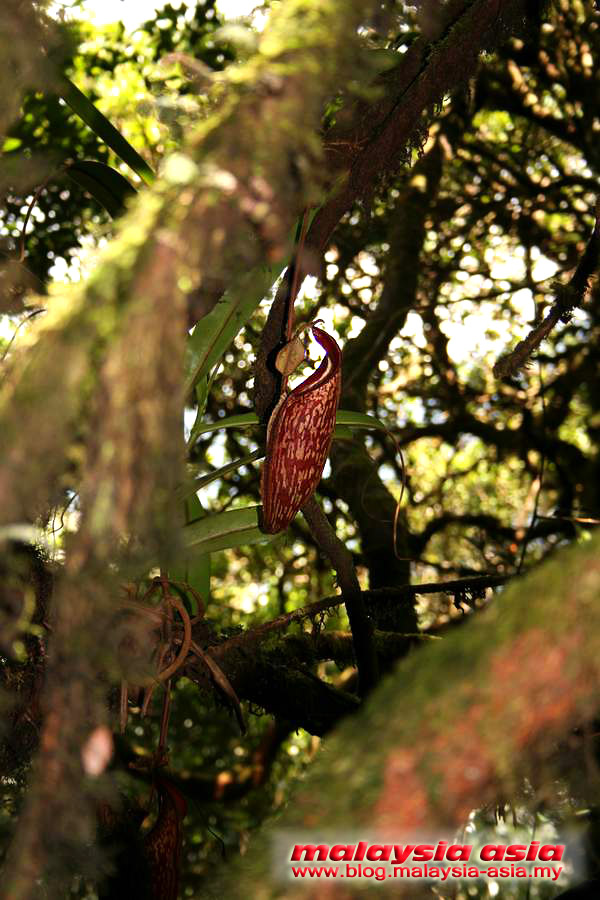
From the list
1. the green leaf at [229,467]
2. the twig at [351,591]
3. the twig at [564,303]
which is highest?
the twig at [564,303]


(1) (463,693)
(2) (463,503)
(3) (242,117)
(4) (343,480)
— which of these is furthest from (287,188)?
(2) (463,503)

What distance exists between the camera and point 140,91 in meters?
2.24

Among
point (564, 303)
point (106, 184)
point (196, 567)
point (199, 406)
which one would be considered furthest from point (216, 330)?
point (564, 303)

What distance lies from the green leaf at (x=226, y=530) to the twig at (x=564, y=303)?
17.1 inches

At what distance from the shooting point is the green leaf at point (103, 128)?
43.6 inches

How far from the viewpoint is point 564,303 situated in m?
1.22

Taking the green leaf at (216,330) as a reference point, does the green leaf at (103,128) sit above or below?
above

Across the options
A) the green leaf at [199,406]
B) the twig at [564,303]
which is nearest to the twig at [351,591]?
the green leaf at [199,406]

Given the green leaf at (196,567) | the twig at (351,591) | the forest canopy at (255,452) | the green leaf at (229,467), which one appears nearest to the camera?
the forest canopy at (255,452)

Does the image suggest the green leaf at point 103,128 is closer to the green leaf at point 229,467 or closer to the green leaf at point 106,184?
the green leaf at point 106,184

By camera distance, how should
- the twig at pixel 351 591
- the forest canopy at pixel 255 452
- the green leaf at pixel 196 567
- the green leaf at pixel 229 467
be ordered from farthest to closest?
1. the green leaf at pixel 196 567
2. the green leaf at pixel 229 467
3. the twig at pixel 351 591
4. the forest canopy at pixel 255 452

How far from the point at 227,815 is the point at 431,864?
2175mm

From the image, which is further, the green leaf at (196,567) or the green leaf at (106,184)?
the green leaf at (196,567)

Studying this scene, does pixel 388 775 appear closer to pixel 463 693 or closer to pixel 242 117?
pixel 463 693
